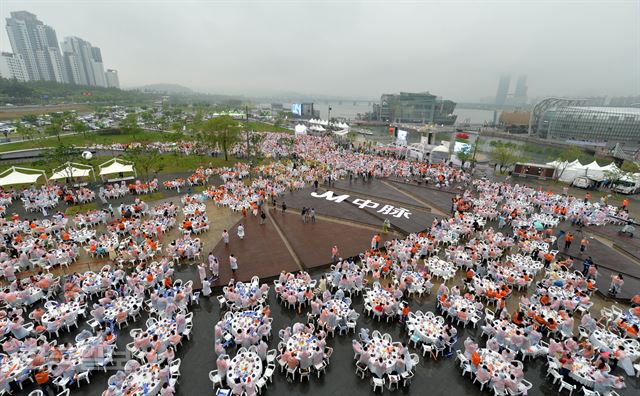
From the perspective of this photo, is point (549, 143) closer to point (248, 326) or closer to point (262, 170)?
point (262, 170)

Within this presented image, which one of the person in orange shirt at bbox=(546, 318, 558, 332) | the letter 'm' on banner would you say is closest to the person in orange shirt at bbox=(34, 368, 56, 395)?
the person in orange shirt at bbox=(546, 318, 558, 332)

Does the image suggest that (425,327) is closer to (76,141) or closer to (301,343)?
(301,343)

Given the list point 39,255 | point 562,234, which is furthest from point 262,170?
point 562,234

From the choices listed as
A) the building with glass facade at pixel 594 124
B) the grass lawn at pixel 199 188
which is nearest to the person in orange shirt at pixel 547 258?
the grass lawn at pixel 199 188

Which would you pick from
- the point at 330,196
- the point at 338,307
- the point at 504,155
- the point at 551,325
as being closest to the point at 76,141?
the point at 330,196

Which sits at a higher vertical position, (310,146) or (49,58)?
(49,58)
